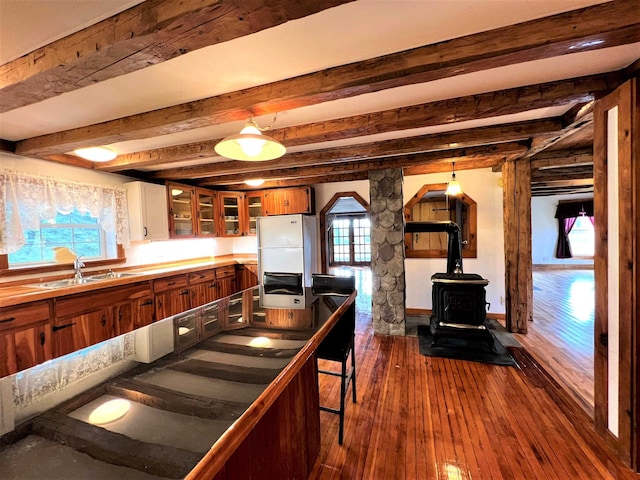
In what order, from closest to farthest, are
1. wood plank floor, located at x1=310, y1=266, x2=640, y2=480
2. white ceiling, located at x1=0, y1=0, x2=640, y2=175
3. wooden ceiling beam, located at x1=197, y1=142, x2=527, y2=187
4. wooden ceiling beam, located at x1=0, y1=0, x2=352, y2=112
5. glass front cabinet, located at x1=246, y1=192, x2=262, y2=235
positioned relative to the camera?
wooden ceiling beam, located at x1=0, y1=0, x2=352, y2=112 → white ceiling, located at x1=0, y1=0, x2=640, y2=175 → wood plank floor, located at x1=310, y1=266, x2=640, y2=480 → wooden ceiling beam, located at x1=197, y1=142, x2=527, y2=187 → glass front cabinet, located at x1=246, y1=192, x2=262, y2=235

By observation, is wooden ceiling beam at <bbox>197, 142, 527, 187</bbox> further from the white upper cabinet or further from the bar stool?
the bar stool

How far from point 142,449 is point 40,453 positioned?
0.21 meters

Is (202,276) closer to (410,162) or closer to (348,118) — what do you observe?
(348,118)

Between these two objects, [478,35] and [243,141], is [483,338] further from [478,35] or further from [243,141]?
[243,141]

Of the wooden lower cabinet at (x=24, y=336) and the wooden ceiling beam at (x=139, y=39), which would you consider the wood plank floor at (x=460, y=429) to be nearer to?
the wooden ceiling beam at (x=139, y=39)

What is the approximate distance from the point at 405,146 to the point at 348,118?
86 cm

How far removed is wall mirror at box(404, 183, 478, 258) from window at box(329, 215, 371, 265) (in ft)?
14.6

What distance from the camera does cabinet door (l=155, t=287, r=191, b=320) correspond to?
336cm

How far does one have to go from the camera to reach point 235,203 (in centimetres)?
516

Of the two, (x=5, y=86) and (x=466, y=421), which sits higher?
(x=5, y=86)

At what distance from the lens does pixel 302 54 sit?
138 cm

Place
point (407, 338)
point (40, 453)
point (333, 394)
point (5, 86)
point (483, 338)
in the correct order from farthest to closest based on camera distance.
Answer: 1. point (407, 338)
2. point (483, 338)
3. point (333, 394)
4. point (5, 86)
5. point (40, 453)

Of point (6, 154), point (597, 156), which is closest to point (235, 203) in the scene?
point (6, 154)

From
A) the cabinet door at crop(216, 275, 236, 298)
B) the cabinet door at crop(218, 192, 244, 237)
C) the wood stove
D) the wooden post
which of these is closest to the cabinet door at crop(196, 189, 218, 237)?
the cabinet door at crop(218, 192, 244, 237)
